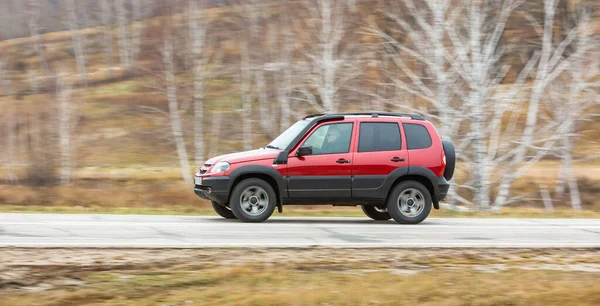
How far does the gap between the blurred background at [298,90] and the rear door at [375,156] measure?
1026cm

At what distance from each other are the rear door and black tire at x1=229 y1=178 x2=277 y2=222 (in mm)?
1472

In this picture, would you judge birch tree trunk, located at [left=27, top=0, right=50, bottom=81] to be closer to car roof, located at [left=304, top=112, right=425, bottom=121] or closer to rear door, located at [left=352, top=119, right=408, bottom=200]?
car roof, located at [left=304, top=112, right=425, bottom=121]

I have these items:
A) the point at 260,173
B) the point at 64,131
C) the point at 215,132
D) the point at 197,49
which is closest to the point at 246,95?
the point at 197,49

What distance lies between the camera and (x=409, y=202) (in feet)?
46.2

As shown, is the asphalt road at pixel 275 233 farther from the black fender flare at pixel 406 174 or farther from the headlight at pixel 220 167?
the headlight at pixel 220 167

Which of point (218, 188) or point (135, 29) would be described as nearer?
point (218, 188)

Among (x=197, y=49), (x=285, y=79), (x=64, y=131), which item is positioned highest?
(x=197, y=49)

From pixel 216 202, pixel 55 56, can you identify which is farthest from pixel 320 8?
pixel 55 56

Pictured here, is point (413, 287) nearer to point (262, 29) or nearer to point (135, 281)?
point (135, 281)

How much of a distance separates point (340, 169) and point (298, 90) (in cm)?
2378

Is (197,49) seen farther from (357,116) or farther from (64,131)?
(357,116)

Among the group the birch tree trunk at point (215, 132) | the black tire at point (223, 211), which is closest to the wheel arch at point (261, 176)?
the black tire at point (223, 211)

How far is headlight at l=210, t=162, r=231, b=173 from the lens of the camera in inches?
528

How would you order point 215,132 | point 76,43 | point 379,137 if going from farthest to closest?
point 76,43 → point 215,132 → point 379,137
